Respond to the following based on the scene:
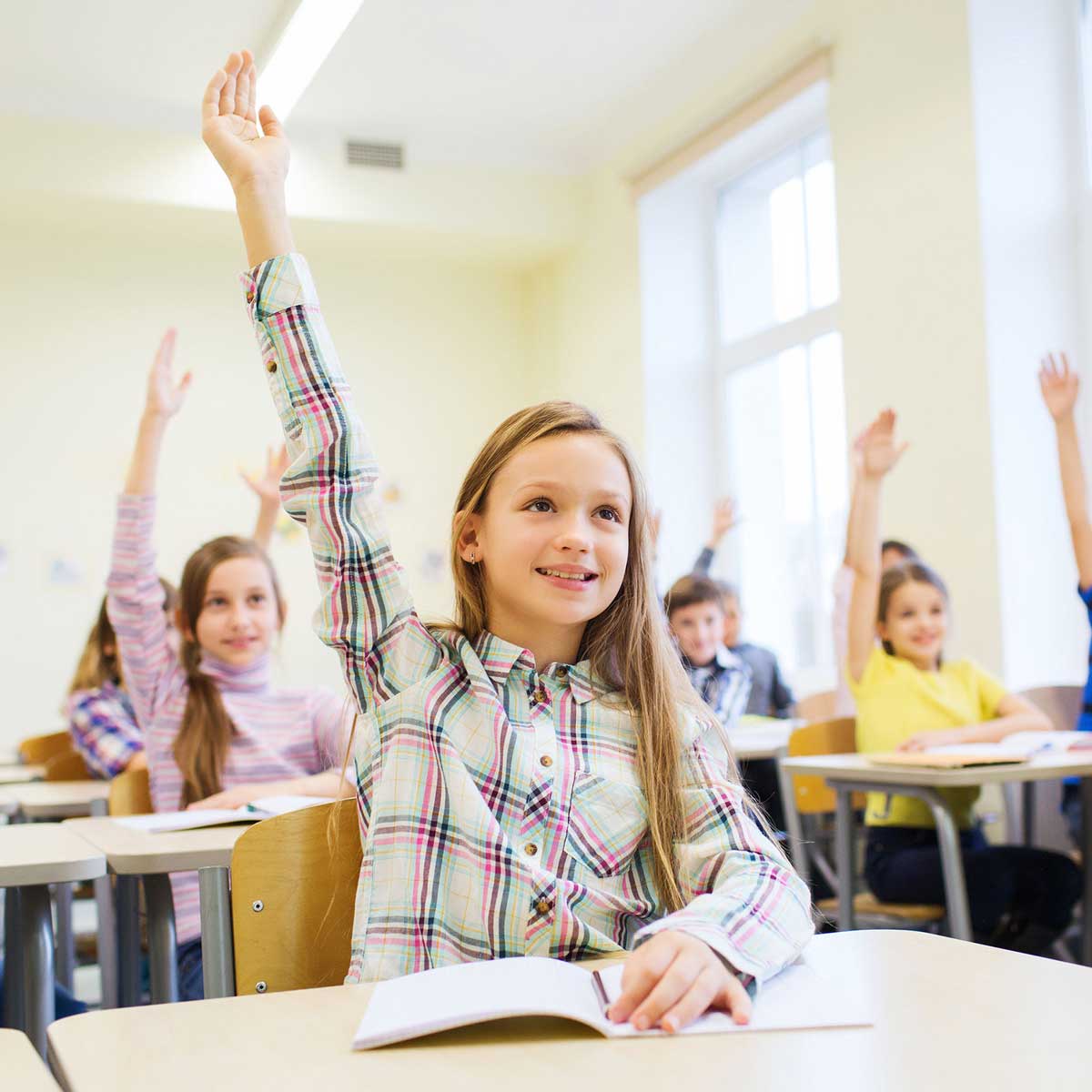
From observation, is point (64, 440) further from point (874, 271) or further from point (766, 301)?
point (874, 271)

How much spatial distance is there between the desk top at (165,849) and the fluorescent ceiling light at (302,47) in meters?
2.93

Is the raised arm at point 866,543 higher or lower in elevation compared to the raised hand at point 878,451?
lower

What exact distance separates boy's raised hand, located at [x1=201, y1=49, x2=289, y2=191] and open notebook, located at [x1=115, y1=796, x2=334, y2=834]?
34.0 inches

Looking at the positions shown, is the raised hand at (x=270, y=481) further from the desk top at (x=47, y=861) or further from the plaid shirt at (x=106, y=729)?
the desk top at (x=47, y=861)

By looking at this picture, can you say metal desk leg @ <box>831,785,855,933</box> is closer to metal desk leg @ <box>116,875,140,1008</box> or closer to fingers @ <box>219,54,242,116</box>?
metal desk leg @ <box>116,875,140,1008</box>

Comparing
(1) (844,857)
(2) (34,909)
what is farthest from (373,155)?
(2) (34,909)

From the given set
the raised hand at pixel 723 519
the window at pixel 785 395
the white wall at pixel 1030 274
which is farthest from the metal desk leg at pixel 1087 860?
the window at pixel 785 395

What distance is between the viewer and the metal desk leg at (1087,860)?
2.77 m

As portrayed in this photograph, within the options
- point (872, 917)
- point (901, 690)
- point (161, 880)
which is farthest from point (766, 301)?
point (161, 880)

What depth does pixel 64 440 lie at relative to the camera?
5941 mm

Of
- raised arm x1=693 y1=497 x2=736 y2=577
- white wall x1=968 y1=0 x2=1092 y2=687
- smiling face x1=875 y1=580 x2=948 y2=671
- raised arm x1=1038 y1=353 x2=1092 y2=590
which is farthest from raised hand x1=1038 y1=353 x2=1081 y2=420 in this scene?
raised arm x1=693 y1=497 x2=736 y2=577

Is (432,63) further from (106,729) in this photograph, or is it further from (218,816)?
(218,816)

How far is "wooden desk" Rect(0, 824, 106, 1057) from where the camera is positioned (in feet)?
4.92

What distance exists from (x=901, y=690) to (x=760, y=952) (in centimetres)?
240
